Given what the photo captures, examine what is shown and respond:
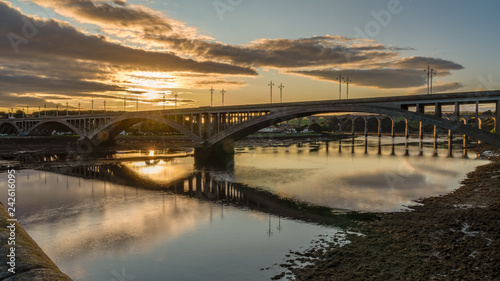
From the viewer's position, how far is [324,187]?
3095cm

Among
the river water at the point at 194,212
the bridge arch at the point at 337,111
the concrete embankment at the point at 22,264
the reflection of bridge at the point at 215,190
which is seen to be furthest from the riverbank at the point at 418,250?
the bridge arch at the point at 337,111

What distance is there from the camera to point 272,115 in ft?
180

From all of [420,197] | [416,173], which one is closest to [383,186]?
[420,197]

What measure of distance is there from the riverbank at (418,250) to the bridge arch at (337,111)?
53.4ft

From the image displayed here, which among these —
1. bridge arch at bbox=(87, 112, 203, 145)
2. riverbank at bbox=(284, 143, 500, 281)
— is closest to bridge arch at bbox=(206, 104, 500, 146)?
riverbank at bbox=(284, 143, 500, 281)

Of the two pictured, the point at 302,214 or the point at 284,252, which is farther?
the point at 302,214

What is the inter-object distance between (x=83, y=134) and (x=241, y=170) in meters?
73.2

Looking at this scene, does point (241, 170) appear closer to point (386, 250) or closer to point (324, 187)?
point (324, 187)

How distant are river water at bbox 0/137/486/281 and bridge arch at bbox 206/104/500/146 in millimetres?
5733

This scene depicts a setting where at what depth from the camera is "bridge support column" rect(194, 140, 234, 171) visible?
4881 cm

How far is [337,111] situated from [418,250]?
125 ft

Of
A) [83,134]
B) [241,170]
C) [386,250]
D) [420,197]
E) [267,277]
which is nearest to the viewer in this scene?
[267,277]
